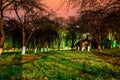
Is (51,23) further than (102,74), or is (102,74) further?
(51,23)

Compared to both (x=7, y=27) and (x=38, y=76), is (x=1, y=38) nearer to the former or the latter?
(x=38, y=76)

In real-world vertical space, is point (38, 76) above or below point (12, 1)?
below

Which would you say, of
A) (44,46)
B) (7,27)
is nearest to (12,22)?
(7,27)

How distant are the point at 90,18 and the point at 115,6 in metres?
2.19

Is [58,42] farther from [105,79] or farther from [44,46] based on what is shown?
[105,79]

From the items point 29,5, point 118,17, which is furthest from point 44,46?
point 118,17

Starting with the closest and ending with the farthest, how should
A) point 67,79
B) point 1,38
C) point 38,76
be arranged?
1. point 67,79
2. point 38,76
3. point 1,38

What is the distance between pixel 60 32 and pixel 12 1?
6106cm

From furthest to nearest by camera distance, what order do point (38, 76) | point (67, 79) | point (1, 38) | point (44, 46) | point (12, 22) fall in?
point (44, 46) → point (12, 22) → point (1, 38) → point (38, 76) → point (67, 79)

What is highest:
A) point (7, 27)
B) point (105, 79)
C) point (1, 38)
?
point (7, 27)

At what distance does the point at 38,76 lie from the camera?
→ 16016 mm

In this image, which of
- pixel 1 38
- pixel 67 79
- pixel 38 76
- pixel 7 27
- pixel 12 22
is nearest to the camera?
pixel 67 79

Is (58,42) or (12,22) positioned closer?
(12,22)

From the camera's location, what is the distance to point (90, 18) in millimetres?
17750
